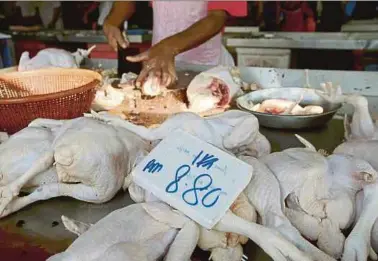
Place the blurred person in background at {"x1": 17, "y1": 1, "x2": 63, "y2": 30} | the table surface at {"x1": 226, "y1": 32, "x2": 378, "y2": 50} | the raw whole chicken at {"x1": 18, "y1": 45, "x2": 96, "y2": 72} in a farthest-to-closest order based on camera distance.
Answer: the blurred person in background at {"x1": 17, "y1": 1, "x2": 63, "y2": 30} < the table surface at {"x1": 226, "y1": 32, "x2": 378, "y2": 50} < the raw whole chicken at {"x1": 18, "y1": 45, "x2": 96, "y2": 72}

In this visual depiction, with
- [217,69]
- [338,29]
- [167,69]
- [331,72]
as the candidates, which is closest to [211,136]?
[217,69]

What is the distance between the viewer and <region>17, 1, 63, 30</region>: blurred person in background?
21.7ft

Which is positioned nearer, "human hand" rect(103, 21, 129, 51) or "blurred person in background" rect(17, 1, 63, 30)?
"human hand" rect(103, 21, 129, 51)

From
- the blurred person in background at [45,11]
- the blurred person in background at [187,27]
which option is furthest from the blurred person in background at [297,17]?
the blurred person in background at [45,11]

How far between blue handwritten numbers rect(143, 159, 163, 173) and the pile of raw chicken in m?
0.07

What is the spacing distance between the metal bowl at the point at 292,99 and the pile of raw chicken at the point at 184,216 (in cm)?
32

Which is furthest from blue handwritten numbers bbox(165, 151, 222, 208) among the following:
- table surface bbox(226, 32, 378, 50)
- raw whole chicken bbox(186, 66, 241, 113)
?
table surface bbox(226, 32, 378, 50)

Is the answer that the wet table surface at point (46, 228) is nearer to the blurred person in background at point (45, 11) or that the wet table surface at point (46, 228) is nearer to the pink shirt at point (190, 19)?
the pink shirt at point (190, 19)

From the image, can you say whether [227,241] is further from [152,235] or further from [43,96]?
[43,96]

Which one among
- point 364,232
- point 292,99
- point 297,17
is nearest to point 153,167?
point 364,232

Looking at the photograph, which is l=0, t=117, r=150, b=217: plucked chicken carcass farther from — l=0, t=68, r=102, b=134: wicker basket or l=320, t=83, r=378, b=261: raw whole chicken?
l=320, t=83, r=378, b=261: raw whole chicken

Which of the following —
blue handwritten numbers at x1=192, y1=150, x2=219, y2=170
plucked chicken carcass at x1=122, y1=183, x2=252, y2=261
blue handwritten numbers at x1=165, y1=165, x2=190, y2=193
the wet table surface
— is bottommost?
the wet table surface

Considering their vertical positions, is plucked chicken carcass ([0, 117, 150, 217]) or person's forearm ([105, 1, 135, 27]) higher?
person's forearm ([105, 1, 135, 27])

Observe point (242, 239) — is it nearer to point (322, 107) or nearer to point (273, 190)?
point (273, 190)
